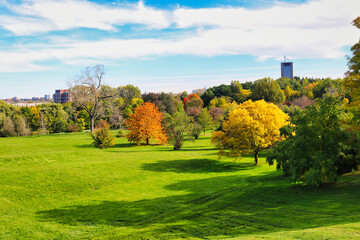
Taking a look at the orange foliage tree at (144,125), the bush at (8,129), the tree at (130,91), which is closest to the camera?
the orange foliage tree at (144,125)

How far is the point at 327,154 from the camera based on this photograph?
18.1 meters

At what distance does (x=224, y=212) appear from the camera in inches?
607

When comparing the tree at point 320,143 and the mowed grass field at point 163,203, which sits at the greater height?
the tree at point 320,143

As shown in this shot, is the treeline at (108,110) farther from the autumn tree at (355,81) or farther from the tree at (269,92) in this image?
the autumn tree at (355,81)

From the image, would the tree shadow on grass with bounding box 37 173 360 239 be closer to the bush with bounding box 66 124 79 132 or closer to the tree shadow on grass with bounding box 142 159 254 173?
the tree shadow on grass with bounding box 142 159 254 173

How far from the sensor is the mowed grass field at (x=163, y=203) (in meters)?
12.6

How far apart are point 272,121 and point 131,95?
102027 millimetres

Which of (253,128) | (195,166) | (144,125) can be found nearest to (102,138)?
(144,125)

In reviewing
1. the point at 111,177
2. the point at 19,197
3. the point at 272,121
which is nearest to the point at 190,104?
the point at 272,121

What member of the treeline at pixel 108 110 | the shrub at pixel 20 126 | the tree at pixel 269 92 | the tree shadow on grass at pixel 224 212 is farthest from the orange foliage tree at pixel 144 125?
the tree at pixel 269 92

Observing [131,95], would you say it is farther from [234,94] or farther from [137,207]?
[137,207]

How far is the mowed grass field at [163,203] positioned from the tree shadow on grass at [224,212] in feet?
0.15

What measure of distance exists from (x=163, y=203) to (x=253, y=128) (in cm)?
1449

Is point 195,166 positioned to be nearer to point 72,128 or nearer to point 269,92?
point 72,128
